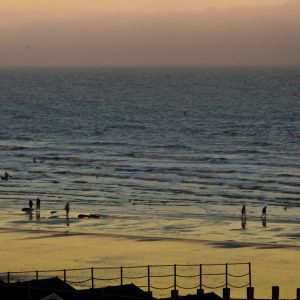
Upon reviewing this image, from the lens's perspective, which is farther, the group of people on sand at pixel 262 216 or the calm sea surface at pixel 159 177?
the calm sea surface at pixel 159 177

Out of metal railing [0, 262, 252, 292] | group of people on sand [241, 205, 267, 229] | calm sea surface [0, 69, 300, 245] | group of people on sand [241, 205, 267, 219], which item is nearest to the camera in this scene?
metal railing [0, 262, 252, 292]

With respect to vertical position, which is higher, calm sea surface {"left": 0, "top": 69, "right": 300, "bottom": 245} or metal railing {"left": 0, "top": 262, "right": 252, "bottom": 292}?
metal railing {"left": 0, "top": 262, "right": 252, "bottom": 292}

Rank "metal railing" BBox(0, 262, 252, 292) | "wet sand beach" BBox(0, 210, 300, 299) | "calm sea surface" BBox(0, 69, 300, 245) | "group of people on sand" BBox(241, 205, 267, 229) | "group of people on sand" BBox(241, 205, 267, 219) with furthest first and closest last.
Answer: "group of people on sand" BBox(241, 205, 267, 219) < "calm sea surface" BBox(0, 69, 300, 245) < "group of people on sand" BBox(241, 205, 267, 229) < "wet sand beach" BBox(0, 210, 300, 299) < "metal railing" BBox(0, 262, 252, 292)

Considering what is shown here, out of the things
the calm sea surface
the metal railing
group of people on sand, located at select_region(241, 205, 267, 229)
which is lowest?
the calm sea surface

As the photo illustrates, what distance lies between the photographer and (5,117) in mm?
199875

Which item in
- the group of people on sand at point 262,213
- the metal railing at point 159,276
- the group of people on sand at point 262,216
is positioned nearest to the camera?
the metal railing at point 159,276

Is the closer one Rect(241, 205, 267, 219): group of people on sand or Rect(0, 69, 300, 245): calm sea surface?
Rect(0, 69, 300, 245): calm sea surface

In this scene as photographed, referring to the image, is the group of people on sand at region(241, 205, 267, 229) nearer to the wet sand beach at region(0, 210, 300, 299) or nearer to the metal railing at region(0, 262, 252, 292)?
the wet sand beach at region(0, 210, 300, 299)

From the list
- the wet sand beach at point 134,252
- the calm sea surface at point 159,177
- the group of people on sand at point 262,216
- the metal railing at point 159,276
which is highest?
the metal railing at point 159,276

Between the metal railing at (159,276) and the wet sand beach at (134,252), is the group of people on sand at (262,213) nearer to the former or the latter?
the wet sand beach at (134,252)

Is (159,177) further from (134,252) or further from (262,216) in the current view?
(134,252)

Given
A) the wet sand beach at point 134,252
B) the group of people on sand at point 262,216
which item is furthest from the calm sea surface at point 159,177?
the wet sand beach at point 134,252

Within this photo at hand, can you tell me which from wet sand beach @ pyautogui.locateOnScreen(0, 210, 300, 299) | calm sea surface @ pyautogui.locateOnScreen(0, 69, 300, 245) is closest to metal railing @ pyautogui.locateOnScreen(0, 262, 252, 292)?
wet sand beach @ pyautogui.locateOnScreen(0, 210, 300, 299)

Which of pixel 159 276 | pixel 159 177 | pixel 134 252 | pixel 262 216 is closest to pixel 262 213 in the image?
pixel 262 216
